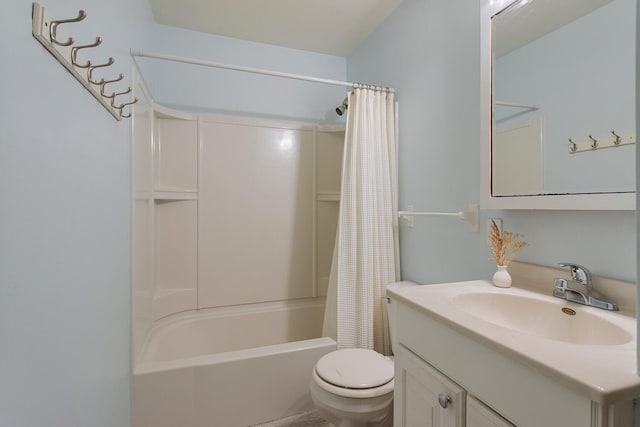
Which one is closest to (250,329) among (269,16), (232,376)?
(232,376)

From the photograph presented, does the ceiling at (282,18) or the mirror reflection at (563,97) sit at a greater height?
the ceiling at (282,18)

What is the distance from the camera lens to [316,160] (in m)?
2.61

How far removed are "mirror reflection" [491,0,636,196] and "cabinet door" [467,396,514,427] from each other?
2.41ft

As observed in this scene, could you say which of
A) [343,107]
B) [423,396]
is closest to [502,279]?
[423,396]

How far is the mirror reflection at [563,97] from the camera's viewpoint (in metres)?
0.92

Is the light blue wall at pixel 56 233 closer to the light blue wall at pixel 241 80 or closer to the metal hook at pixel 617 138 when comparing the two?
the light blue wall at pixel 241 80

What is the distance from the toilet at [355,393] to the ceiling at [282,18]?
6.71 feet

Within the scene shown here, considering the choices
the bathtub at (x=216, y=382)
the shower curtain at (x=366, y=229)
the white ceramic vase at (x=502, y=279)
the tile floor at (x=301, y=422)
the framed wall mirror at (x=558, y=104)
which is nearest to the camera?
the framed wall mirror at (x=558, y=104)

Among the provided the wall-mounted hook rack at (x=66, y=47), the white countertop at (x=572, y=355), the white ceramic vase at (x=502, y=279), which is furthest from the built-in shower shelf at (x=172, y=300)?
the white ceramic vase at (x=502, y=279)

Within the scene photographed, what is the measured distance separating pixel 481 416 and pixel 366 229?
1.17 metres

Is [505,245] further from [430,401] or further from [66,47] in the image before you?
[66,47]

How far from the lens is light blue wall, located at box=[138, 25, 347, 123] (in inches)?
89.3

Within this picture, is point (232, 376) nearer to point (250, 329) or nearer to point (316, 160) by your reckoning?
point (250, 329)

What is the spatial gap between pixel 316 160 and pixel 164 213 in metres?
1.23
